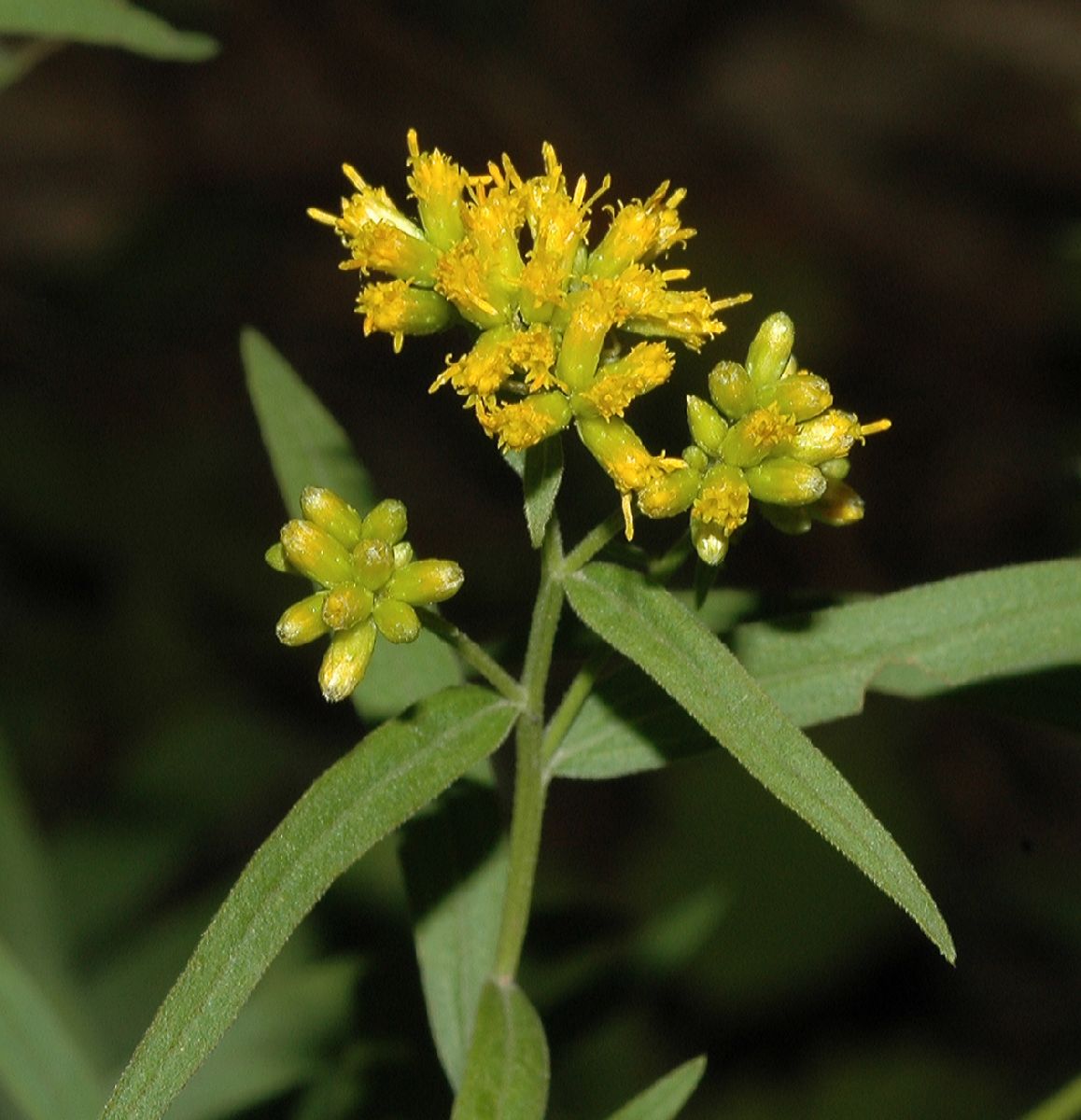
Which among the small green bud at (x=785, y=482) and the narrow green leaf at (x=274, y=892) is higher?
the small green bud at (x=785, y=482)

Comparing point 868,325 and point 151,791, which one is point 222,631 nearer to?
point 151,791

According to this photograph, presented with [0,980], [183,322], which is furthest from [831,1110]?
[183,322]

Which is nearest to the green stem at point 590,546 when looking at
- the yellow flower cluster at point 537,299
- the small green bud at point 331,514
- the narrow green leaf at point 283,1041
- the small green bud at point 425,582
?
the yellow flower cluster at point 537,299

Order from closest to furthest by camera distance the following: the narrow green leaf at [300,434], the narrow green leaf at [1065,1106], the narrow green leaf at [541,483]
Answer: the narrow green leaf at [541,483] → the narrow green leaf at [300,434] → the narrow green leaf at [1065,1106]

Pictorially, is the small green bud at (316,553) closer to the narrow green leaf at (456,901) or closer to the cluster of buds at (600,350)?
the cluster of buds at (600,350)

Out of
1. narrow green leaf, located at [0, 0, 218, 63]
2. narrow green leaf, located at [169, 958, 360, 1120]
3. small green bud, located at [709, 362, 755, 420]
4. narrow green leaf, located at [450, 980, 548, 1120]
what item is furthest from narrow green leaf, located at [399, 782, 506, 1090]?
narrow green leaf, located at [0, 0, 218, 63]

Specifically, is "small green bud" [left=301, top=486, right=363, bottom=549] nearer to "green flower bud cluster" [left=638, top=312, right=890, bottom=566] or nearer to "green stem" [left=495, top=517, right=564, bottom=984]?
"green stem" [left=495, top=517, right=564, bottom=984]

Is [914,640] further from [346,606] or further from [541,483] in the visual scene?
[346,606]
